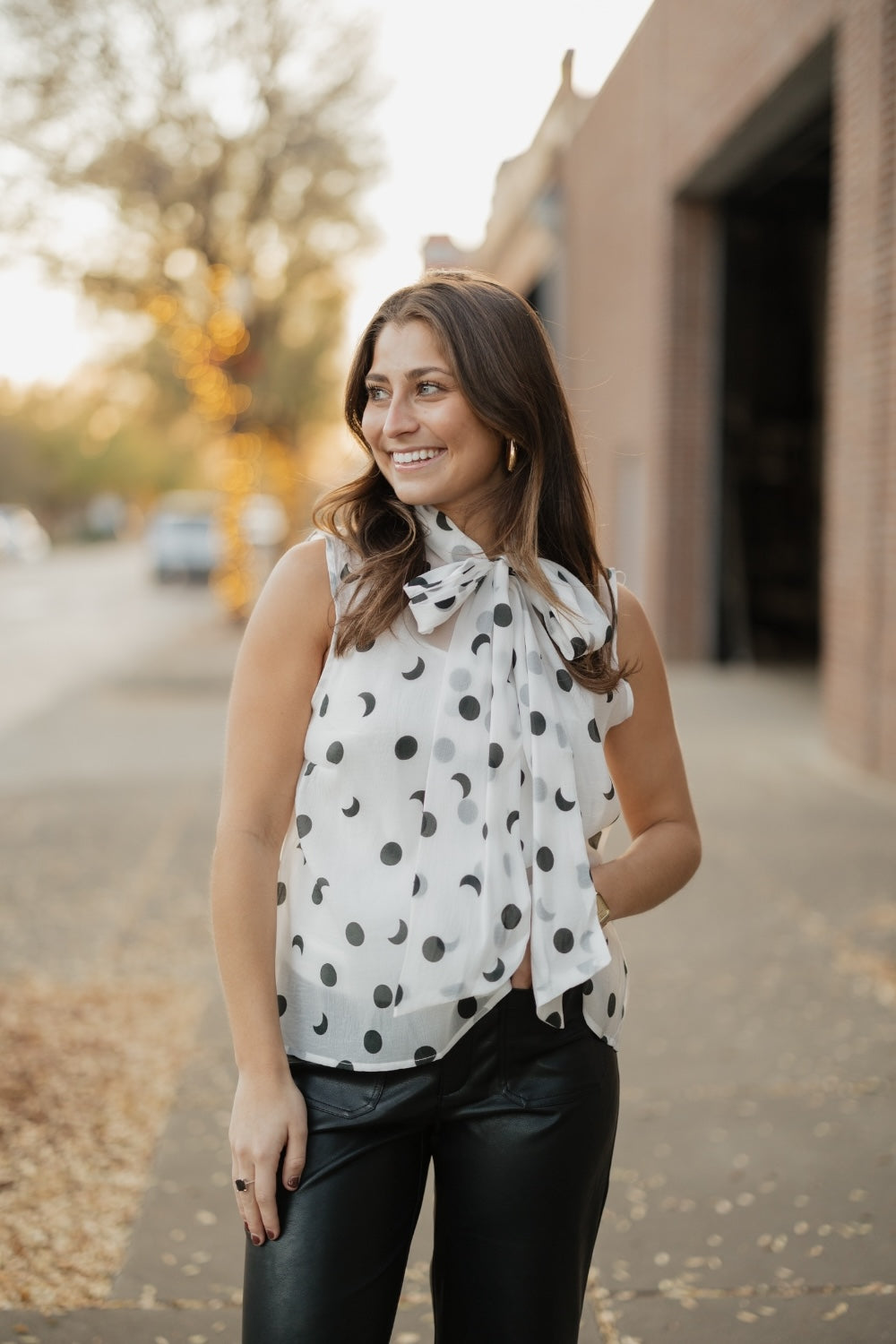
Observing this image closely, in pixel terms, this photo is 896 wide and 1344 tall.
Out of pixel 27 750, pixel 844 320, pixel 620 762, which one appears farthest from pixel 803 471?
pixel 620 762

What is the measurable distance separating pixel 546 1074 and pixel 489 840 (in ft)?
1.02

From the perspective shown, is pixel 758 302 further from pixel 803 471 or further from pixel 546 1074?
pixel 546 1074

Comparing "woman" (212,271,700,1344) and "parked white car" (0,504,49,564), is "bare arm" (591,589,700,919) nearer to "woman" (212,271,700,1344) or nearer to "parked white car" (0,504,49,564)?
"woman" (212,271,700,1344)

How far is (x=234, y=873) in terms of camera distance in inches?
66.4

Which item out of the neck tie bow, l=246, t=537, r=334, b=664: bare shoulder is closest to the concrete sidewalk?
the neck tie bow

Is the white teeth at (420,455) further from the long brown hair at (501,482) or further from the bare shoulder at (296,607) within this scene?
the bare shoulder at (296,607)

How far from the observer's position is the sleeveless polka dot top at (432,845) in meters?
1.67

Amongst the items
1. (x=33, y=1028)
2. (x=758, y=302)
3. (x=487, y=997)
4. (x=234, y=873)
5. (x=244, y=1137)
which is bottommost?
(x=33, y=1028)

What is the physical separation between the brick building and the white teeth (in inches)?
246

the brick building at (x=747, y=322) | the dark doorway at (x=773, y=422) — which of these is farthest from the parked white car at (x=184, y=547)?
the dark doorway at (x=773, y=422)

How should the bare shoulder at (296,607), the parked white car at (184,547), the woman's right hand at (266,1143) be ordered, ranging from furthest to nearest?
the parked white car at (184,547) < the bare shoulder at (296,607) < the woman's right hand at (266,1143)

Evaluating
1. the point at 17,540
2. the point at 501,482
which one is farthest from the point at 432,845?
the point at 17,540

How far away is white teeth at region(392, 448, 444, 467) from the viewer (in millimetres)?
1818

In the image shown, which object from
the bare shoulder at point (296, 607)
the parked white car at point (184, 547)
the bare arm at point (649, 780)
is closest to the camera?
the bare shoulder at point (296, 607)
